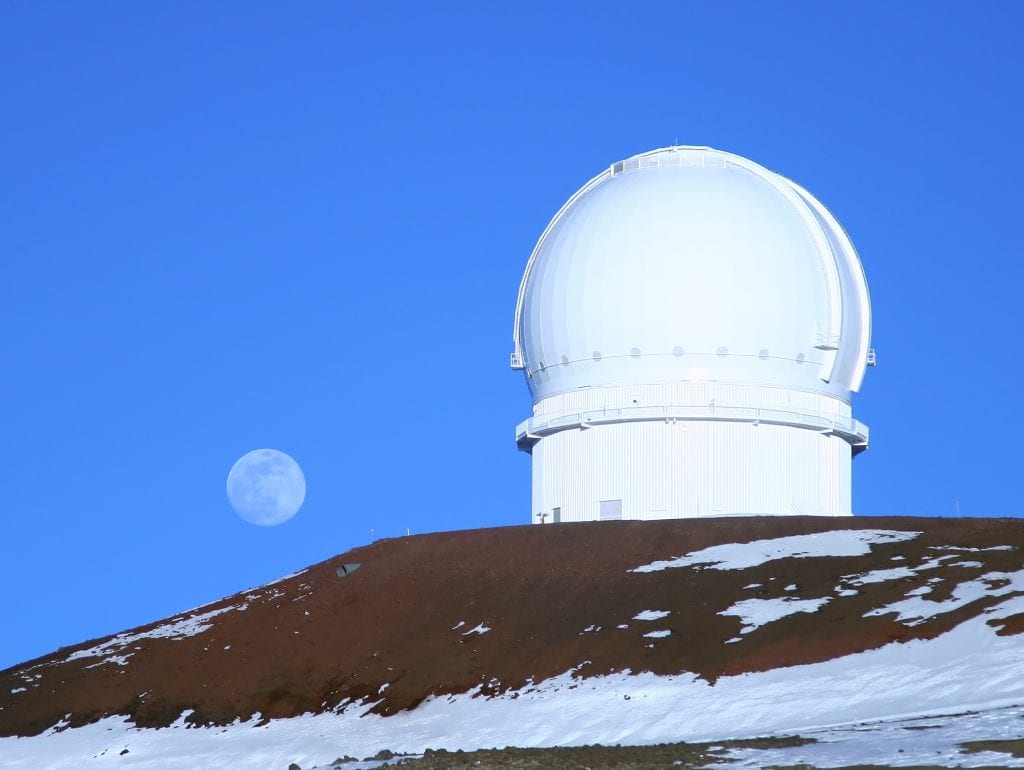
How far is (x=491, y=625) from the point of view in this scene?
98.1 feet

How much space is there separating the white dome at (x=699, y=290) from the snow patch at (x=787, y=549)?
8007 millimetres

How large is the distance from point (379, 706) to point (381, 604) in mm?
5847

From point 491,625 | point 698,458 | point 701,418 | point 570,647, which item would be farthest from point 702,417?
point 570,647

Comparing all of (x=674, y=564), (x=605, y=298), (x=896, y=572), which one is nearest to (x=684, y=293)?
(x=605, y=298)

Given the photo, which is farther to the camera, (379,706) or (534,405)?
(534,405)

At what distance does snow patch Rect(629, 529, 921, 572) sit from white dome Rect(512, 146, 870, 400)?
26.3 feet

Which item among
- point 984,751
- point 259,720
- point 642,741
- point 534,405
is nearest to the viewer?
point 984,751

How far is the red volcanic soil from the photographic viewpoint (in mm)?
26250

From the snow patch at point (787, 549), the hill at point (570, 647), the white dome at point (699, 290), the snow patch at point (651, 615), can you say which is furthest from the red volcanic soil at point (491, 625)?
the white dome at point (699, 290)

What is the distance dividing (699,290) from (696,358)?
1616 millimetres

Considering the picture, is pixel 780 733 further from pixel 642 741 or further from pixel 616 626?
pixel 616 626

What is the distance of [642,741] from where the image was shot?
73.9 feet

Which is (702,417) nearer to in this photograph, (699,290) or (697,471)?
(697,471)

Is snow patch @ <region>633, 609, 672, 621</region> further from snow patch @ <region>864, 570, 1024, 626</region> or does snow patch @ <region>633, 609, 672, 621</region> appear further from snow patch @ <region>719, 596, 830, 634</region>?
snow patch @ <region>864, 570, 1024, 626</region>
